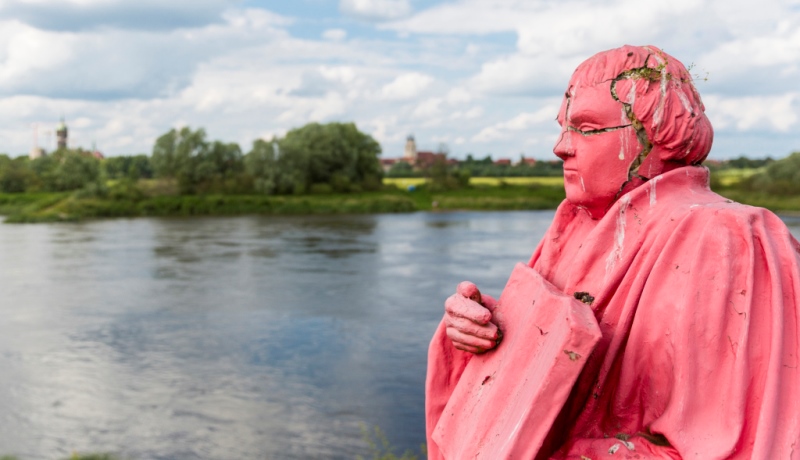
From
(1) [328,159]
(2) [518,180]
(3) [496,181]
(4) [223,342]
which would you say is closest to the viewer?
(4) [223,342]

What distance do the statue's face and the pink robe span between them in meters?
0.10

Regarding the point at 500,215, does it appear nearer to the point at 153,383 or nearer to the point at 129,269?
the point at 129,269

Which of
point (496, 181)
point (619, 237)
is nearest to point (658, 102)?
point (619, 237)

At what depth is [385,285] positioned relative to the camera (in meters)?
22.3

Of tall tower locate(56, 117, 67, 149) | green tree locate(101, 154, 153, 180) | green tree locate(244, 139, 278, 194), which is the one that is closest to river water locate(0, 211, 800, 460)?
green tree locate(244, 139, 278, 194)

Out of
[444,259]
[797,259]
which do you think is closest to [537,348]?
[797,259]

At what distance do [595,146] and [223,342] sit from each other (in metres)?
14.6

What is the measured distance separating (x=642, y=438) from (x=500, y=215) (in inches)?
1859

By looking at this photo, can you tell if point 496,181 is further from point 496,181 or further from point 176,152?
point 176,152

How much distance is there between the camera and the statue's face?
1.98 metres

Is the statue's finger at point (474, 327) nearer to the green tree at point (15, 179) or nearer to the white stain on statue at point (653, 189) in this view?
the white stain on statue at point (653, 189)

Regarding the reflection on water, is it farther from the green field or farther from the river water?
the green field

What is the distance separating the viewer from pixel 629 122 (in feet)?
6.45

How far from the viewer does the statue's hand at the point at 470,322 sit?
6.48 feet
